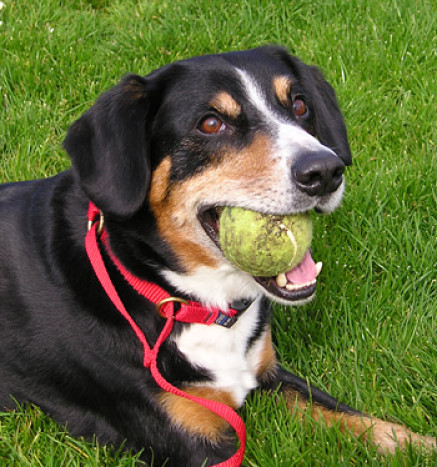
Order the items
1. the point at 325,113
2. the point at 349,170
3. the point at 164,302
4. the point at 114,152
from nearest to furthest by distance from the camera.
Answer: the point at 114,152 → the point at 164,302 → the point at 325,113 → the point at 349,170

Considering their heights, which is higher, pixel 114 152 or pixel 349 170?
pixel 114 152

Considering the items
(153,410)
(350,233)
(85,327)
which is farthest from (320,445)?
(350,233)

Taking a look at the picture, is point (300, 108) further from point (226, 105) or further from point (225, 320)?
point (225, 320)

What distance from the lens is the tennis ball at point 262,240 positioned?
2529 millimetres

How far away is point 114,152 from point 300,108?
82 centimetres

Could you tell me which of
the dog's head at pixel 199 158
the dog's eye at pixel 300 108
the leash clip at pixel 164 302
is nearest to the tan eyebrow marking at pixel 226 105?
the dog's head at pixel 199 158

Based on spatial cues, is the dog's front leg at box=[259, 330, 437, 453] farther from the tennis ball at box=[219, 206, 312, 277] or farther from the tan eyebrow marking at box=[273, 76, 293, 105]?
Answer: the tan eyebrow marking at box=[273, 76, 293, 105]

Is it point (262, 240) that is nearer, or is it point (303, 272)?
point (262, 240)

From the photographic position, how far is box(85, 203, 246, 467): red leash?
272 centimetres

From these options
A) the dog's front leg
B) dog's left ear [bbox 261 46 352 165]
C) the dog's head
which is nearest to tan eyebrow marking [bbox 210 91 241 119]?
the dog's head

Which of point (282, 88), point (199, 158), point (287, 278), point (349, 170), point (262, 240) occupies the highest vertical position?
point (282, 88)

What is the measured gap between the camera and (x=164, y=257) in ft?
9.05

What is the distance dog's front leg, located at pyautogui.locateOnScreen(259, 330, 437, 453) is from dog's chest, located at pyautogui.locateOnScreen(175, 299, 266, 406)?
0.12 metres

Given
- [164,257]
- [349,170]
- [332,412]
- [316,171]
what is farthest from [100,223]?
[349,170]
